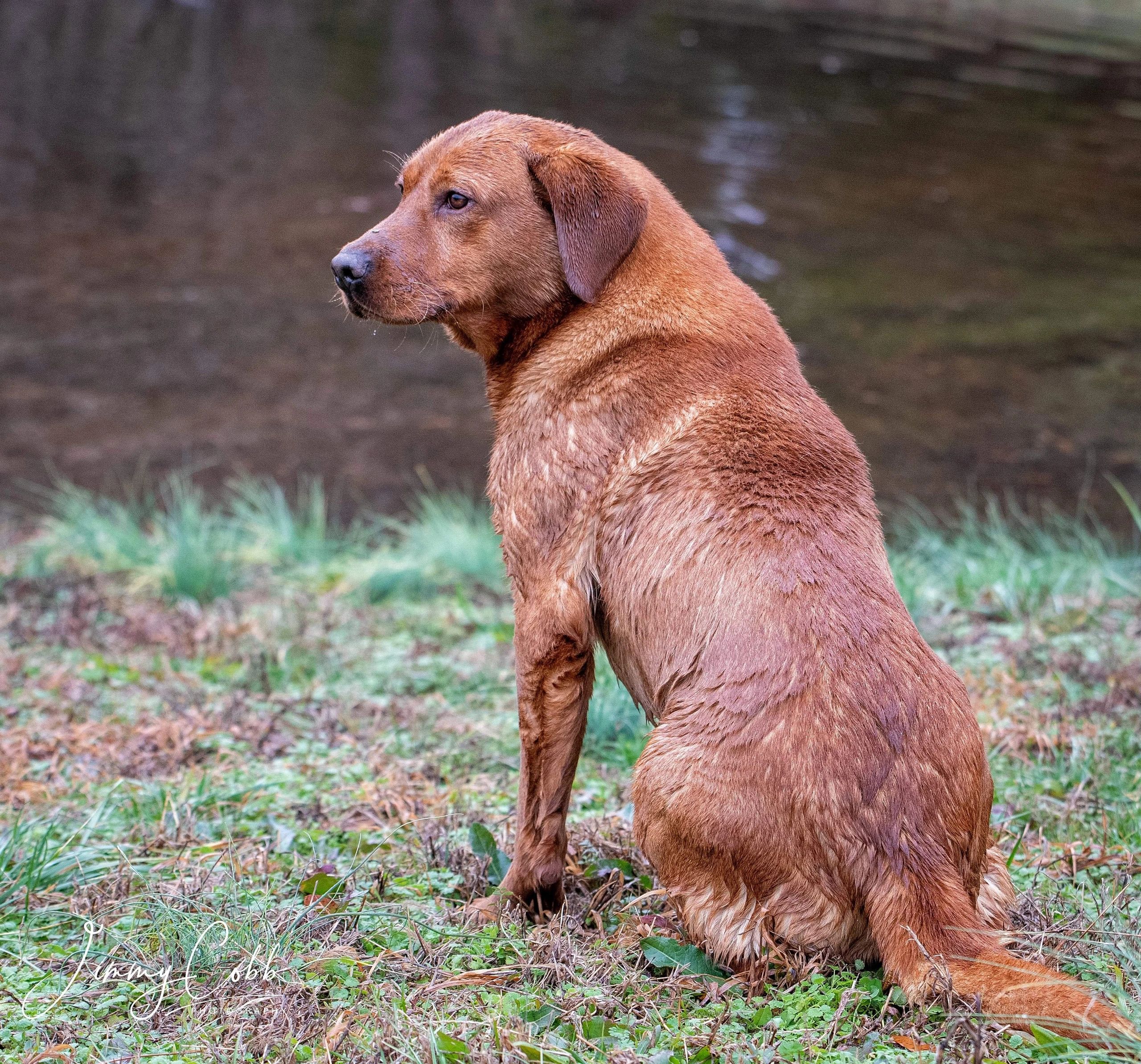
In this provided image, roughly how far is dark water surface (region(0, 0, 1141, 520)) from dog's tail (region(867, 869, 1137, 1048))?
258 inches

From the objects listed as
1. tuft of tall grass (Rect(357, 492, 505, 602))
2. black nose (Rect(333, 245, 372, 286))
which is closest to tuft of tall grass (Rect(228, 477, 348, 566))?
tuft of tall grass (Rect(357, 492, 505, 602))

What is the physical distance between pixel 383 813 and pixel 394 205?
10579 millimetres

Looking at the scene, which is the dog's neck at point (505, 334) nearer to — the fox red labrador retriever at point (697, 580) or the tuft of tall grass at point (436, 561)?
the fox red labrador retriever at point (697, 580)

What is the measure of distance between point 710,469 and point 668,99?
61.7ft

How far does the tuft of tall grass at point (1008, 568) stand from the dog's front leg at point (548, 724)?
264 cm

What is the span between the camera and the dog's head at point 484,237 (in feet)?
11.1

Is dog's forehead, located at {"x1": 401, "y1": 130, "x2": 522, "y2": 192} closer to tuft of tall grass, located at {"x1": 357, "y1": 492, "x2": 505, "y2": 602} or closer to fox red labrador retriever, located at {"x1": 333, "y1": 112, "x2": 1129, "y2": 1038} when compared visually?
fox red labrador retriever, located at {"x1": 333, "y1": 112, "x2": 1129, "y2": 1038}

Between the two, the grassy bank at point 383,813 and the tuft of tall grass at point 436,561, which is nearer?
the grassy bank at point 383,813

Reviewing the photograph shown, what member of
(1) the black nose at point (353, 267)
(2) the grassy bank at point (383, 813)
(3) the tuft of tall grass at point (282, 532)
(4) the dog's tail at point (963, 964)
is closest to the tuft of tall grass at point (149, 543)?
(2) the grassy bank at point (383, 813)

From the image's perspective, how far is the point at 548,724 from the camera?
3.22 meters

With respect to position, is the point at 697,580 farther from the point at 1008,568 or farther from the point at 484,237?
the point at 1008,568

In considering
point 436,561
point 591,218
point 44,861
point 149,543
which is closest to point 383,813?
point 44,861

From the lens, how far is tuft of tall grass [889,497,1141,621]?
227 inches

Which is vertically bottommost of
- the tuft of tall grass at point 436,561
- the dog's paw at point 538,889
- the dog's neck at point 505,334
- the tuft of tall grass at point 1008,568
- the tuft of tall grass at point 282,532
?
the tuft of tall grass at point 282,532
